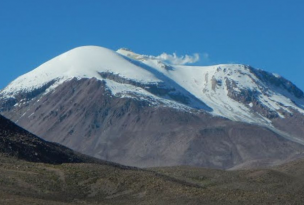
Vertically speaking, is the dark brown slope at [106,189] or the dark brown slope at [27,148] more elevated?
the dark brown slope at [27,148]

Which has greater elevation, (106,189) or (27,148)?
(27,148)

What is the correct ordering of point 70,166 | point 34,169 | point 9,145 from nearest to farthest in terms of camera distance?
point 34,169, point 70,166, point 9,145

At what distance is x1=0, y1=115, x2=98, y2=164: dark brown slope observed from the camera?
3238 inches

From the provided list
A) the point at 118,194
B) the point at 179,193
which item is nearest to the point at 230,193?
the point at 179,193

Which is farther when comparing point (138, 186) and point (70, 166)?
point (70, 166)

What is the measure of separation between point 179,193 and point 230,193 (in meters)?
3.74

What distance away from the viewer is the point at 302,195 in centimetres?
6544

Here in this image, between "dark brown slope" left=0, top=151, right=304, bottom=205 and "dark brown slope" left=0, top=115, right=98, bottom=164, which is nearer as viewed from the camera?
"dark brown slope" left=0, top=151, right=304, bottom=205

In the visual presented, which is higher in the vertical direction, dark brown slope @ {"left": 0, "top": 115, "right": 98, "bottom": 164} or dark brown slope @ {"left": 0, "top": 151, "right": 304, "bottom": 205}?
dark brown slope @ {"left": 0, "top": 115, "right": 98, "bottom": 164}

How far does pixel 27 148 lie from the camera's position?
85375 millimetres

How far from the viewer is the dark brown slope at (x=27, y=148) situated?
82250 mm

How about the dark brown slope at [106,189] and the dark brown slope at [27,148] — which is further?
the dark brown slope at [27,148]

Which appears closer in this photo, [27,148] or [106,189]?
[106,189]

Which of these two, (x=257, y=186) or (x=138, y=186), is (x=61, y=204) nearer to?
(x=138, y=186)
